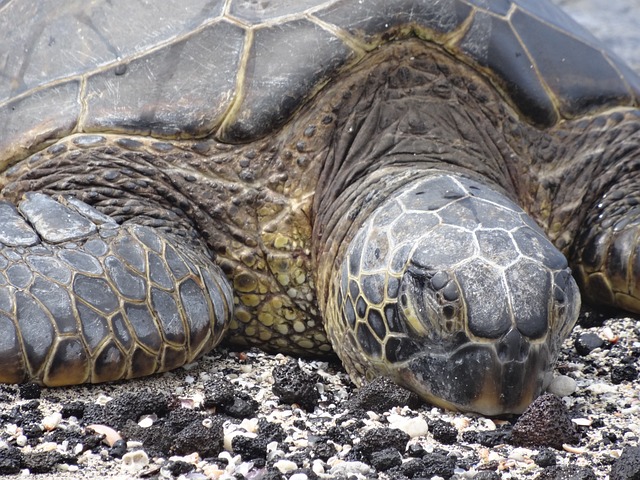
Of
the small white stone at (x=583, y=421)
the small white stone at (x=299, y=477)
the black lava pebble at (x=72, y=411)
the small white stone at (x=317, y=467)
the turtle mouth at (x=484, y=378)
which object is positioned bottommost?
the small white stone at (x=583, y=421)

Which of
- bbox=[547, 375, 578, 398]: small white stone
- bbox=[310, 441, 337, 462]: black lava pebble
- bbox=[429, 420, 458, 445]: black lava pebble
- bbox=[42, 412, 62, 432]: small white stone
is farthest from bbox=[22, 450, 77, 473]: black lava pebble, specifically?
bbox=[547, 375, 578, 398]: small white stone

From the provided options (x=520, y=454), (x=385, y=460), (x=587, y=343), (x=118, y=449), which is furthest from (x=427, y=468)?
(x=587, y=343)

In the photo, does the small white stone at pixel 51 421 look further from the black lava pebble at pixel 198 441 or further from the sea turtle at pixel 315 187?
the black lava pebble at pixel 198 441

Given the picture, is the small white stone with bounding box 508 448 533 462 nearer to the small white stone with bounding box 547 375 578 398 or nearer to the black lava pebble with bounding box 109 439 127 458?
the small white stone with bounding box 547 375 578 398

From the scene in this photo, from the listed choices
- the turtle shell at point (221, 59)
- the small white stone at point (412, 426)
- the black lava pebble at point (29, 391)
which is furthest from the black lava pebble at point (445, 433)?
the turtle shell at point (221, 59)

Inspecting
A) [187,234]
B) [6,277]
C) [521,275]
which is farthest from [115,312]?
[521,275]

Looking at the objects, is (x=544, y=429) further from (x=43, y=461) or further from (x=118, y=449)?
(x=43, y=461)

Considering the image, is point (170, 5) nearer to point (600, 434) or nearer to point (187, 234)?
point (187, 234)
